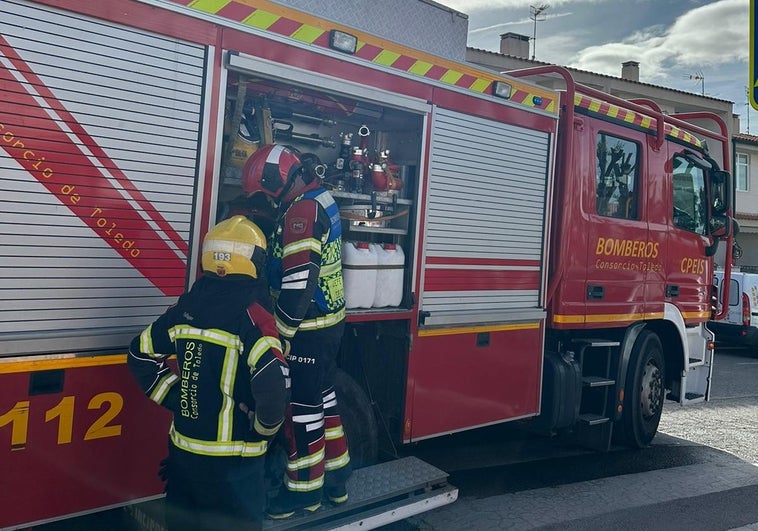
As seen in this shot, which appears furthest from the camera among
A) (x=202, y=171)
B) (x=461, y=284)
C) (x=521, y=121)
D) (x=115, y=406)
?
(x=521, y=121)

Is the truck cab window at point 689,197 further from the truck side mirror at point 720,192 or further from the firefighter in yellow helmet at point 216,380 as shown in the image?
the firefighter in yellow helmet at point 216,380

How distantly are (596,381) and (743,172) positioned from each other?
24.8 metres

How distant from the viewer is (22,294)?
262cm

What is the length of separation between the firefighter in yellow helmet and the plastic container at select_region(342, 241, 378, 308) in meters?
1.03

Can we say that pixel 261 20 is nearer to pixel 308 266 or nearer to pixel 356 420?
pixel 308 266

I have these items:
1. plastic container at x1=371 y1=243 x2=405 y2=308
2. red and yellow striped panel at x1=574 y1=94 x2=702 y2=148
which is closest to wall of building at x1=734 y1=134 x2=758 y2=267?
red and yellow striped panel at x1=574 y1=94 x2=702 y2=148

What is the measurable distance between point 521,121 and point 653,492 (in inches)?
113

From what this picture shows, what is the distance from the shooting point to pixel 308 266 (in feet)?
10.9

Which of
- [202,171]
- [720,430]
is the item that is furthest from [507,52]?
[202,171]

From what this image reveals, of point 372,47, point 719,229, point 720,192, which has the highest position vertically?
point 372,47

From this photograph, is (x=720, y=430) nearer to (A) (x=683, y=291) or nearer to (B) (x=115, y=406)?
(A) (x=683, y=291)

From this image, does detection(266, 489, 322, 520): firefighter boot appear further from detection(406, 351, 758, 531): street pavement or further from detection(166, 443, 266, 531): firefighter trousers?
detection(406, 351, 758, 531): street pavement

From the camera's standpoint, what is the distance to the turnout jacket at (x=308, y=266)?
3.32m

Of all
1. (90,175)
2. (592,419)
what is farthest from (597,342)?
(90,175)
